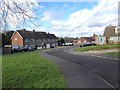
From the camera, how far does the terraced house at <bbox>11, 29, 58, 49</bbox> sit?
82250 millimetres

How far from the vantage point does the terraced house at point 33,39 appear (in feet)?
270

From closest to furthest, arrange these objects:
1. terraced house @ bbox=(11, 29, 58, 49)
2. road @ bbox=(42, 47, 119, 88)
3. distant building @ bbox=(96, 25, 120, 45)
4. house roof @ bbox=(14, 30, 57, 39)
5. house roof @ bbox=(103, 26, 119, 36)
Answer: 1. road @ bbox=(42, 47, 119, 88)
2. distant building @ bbox=(96, 25, 120, 45)
3. house roof @ bbox=(103, 26, 119, 36)
4. terraced house @ bbox=(11, 29, 58, 49)
5. house roof @ bbox=(14, 30, 57, 39)

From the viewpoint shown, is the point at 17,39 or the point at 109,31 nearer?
the point at 109,31

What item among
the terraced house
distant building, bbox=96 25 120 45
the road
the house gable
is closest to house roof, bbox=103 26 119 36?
distant building, bbox=96 25 120 45

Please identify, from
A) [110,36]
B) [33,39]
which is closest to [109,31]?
[110,36]

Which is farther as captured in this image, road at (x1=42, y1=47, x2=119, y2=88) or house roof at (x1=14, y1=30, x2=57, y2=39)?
house roof at (x1=14, y1=30, x2=57, y2=39)

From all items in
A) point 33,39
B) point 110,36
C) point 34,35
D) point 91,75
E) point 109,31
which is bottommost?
point 91,75

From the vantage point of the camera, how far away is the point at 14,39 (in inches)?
3329

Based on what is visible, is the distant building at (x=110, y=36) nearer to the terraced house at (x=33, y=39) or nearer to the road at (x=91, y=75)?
the terraced house at (x=33, y=39)

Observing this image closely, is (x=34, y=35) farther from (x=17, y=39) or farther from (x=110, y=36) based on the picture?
(x=110, y=36)

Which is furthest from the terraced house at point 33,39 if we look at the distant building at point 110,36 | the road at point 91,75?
the road at point 91,75

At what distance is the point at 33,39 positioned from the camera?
8644cm

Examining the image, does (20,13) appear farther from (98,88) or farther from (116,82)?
(116,82)

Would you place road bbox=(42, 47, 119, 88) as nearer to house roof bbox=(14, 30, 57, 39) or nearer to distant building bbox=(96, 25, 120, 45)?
distant building bbox=(96, 25, 120, 45)
